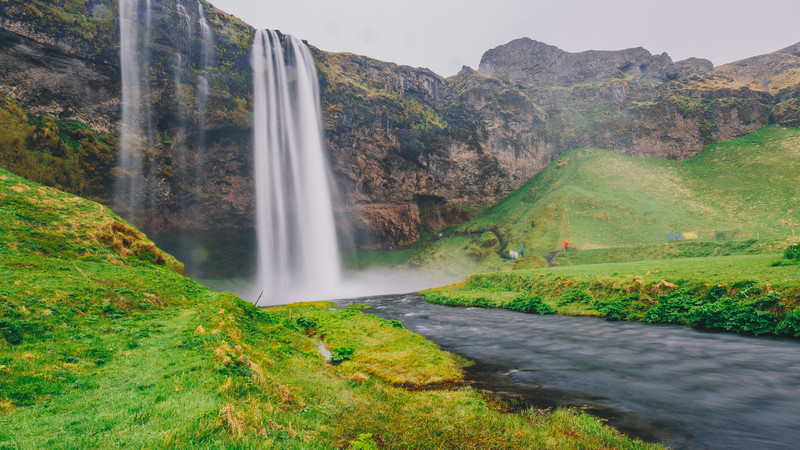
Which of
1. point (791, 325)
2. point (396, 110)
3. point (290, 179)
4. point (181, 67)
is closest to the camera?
point (791, 325)

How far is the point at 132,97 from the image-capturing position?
57.2 m

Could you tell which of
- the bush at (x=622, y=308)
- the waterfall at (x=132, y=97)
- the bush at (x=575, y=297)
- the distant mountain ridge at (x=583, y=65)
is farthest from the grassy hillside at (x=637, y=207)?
the waterfall at (x=132, y=97)

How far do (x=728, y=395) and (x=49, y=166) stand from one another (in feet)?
246

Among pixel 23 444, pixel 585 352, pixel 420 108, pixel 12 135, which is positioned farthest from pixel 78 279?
pixel 420 108

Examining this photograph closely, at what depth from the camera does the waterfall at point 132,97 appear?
5597 cm

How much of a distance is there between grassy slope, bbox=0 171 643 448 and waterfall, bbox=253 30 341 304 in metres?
54.6

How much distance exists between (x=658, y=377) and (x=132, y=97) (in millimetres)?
76661

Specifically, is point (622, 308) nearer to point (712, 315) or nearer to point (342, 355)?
point (712, 315)

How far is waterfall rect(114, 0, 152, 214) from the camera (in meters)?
56.0

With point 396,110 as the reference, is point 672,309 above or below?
below

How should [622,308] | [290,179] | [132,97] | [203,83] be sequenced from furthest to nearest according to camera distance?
[290,179] < [203,83] < [132,97] < [622,308]

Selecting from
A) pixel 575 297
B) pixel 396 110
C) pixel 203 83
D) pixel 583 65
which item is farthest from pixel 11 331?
pixel 583 65

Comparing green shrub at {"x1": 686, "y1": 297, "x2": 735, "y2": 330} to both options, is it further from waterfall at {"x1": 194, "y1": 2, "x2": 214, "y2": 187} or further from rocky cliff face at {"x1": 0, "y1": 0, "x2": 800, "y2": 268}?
waterfall at {"x1": 194, "y1": 2, "x2": 214, "y2": 187}

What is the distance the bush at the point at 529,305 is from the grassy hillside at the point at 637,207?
28534mm
